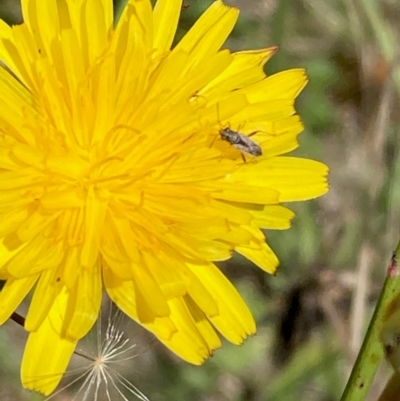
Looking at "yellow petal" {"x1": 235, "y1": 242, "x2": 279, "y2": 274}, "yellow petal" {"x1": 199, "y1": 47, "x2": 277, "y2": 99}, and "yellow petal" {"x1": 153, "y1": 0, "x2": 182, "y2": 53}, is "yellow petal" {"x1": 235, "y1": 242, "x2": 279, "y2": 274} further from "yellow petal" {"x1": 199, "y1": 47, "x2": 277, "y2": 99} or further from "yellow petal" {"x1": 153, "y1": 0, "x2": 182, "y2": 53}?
"yellow petal" {"x1": 153, "y1": 0, "x2": 182, "y2": 53}

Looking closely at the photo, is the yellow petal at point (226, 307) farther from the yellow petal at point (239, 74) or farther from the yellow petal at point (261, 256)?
the yellow petal at point (239, 74)

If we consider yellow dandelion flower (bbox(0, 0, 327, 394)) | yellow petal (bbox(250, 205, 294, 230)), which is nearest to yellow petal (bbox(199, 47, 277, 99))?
yellow dandelion flower (bbox(0, 0, 327, 394))

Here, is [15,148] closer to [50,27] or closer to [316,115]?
[50,27]

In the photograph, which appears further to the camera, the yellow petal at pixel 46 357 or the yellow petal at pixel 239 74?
the yellow petal at pixel 239 74

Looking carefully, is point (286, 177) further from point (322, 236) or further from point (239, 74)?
point (322, 236)

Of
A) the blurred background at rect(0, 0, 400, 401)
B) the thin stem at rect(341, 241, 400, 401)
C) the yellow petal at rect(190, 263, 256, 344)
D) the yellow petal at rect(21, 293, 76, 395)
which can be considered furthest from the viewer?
the blurred background at rect(0, 0, 400, 401)

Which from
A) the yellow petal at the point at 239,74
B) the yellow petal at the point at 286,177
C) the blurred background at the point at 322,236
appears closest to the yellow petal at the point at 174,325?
the yellow petal at the point at 286,177

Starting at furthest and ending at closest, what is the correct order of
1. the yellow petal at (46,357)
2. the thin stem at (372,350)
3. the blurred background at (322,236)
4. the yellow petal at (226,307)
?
the blurred background at (322,236) → the yellow petal at (226,307) → the yellow petal at (46,357) → the thin stem at (372,350)

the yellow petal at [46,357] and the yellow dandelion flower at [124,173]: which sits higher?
the yellow dandelion flower at [124,173]
